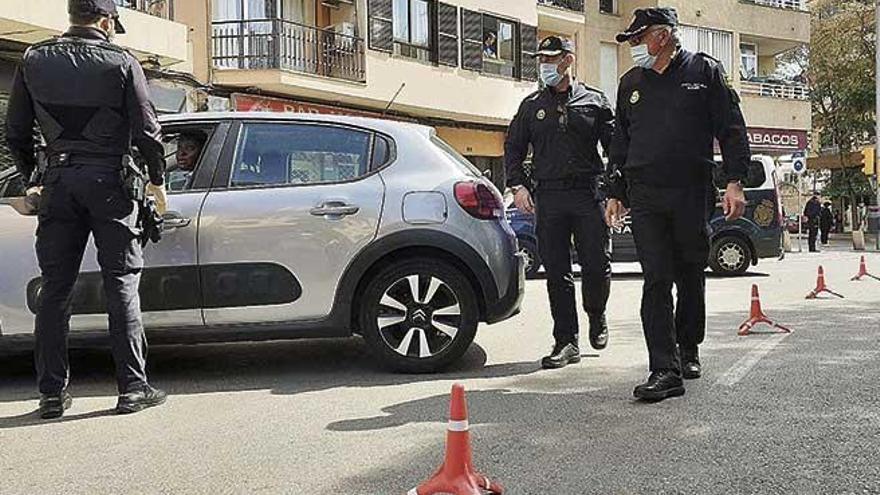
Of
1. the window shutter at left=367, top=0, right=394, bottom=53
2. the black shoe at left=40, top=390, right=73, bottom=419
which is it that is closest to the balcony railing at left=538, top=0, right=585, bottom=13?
the window shutter at left=367, top=0, right=394, bottom=53

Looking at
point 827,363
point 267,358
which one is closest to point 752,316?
point 827,363

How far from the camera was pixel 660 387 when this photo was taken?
4.96 meters

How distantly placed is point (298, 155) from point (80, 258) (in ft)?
5.04

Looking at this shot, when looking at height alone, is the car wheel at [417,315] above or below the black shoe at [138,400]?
above

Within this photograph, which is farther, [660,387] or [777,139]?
[777,139]

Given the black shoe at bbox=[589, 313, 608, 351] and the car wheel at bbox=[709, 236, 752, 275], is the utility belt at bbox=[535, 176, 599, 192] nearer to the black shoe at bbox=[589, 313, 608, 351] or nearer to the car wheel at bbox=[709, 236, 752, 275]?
the black shoe at bbox=[589, 313, 608, 351]

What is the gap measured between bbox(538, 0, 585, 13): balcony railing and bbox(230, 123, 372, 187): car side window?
23.4 m

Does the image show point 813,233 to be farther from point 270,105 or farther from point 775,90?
point 270,105

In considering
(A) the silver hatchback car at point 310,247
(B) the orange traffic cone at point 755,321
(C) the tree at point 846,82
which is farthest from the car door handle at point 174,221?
(C) the tree at point 846,82

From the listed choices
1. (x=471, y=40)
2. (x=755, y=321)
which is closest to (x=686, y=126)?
(x=755, y=321)

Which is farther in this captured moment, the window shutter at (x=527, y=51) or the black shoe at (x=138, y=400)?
the window shutter at (x=527, y=51)

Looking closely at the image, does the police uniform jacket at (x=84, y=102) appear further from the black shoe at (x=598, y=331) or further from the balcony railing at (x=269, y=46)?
the balcony railing at (x=269, y=46)

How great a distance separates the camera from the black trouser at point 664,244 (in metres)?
5.05

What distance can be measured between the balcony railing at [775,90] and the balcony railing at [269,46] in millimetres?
19861
